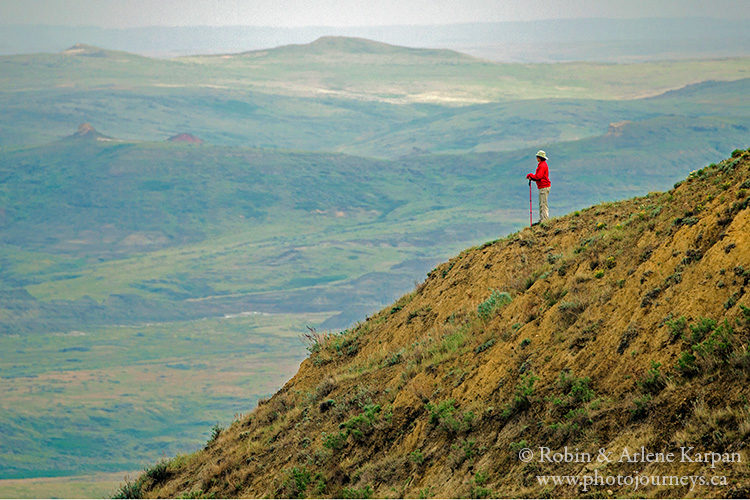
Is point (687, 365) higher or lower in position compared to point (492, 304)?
higher

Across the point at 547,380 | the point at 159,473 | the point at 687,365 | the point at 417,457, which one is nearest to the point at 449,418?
the point at 417,457

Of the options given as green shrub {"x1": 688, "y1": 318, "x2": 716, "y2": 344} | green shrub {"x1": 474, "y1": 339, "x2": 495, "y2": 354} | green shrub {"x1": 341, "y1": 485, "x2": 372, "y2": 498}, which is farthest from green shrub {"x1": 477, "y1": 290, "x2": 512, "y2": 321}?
green shrub {"x1": 688, "y1": 318, "x2": 716, "y2": 344}

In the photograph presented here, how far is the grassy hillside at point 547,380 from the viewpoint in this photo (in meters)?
11.8

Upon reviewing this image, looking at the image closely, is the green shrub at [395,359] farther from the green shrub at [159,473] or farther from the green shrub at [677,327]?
the green shrub at [677,327]

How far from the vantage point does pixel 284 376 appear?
14662cm

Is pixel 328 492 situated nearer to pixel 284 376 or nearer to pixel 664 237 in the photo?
pixel 664 237

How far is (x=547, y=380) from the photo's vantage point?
13836 mm

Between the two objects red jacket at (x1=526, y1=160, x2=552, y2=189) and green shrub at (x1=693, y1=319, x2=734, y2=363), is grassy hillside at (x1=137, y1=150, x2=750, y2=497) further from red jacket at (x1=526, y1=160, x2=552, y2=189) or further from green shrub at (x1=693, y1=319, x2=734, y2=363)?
red jacket at (x1=526, y1=160, x2=552, y2=189)

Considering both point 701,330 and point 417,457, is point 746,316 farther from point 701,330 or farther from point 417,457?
point 417,457

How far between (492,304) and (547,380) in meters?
4.30

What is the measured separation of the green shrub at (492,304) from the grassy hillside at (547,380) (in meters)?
0.05

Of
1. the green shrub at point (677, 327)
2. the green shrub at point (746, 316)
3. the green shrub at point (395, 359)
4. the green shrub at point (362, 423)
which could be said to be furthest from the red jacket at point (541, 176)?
the green shrub at point (746, 316)

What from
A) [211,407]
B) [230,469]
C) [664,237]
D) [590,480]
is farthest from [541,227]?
[211,407]

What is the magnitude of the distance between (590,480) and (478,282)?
30.1 feet
